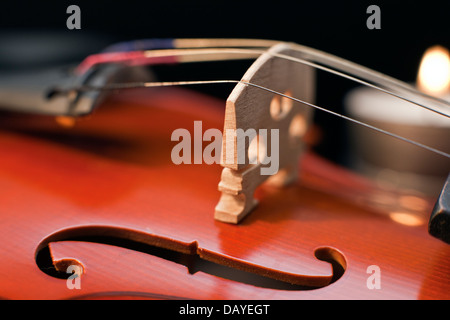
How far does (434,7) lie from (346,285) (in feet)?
4.56

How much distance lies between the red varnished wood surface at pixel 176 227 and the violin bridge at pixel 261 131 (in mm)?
50

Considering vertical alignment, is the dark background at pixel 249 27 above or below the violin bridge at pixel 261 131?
above

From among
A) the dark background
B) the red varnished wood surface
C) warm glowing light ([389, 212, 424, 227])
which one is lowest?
warm glowing light ([389, 212, 424, 227])

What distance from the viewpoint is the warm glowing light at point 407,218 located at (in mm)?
782

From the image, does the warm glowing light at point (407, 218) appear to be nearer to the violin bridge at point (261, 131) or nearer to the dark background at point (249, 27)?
the violin bridge at point (261, 131)

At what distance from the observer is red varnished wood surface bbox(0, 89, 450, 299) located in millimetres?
575

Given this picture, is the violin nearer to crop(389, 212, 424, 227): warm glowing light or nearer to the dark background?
crop(389, 212, 424, 227): warm glowing light

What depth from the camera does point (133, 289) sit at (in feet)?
1.86

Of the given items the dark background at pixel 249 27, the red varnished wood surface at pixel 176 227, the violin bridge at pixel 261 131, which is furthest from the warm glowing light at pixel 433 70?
the violin bridge at pixel 261 131

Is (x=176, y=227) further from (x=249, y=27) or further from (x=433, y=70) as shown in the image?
(x=249, y=27)

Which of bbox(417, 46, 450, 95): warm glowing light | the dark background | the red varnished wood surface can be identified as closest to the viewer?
the red varnished wood surface

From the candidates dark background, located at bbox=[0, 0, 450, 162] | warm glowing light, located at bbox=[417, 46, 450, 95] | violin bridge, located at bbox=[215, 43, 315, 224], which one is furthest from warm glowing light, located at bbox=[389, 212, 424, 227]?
dark background, located at bbox=[0, 0, 450, 162]

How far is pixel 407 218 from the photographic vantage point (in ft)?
2.64

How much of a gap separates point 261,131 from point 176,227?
213 millimetres
